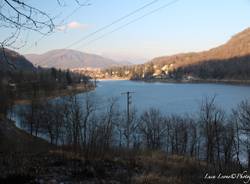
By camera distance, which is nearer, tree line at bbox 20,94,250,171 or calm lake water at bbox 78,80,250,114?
tree line at bbox 20,94,250,171

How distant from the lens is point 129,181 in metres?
6.14

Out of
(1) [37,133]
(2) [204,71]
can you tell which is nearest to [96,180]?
(1) [37,133]

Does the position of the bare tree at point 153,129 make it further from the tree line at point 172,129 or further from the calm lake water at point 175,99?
the calm lake water at point 175,99

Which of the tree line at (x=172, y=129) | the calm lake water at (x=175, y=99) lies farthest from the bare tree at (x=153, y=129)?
the calm lake water at (x=175, y=99)

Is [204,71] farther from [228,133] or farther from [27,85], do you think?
[228,133]

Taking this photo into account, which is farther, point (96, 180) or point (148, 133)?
point (148, 133)

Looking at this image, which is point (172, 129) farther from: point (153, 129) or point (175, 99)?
point (175, 99)

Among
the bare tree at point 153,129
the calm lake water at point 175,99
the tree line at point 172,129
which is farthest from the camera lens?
the calm lake water at point 175,99

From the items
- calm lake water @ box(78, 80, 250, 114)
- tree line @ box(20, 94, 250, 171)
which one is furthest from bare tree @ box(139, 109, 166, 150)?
calm lake water @ box(78, 80, 250, 114)

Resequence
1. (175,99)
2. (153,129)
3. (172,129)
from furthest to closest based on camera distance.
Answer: (175,99), (153,129), (172,129)

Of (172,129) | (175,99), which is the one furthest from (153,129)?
(175,99)

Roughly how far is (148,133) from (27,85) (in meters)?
52.7

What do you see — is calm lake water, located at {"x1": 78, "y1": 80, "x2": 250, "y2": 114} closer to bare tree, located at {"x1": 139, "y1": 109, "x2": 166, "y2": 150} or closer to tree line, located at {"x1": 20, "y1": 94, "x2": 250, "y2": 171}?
bare tree, located at {"x1": 139, "y1": 109, "x2": 166, "y2": 150}

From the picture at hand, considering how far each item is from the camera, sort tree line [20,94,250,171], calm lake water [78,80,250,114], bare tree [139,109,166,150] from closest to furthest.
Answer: tree line [20,94,250,171] → bare tree [139,109,166,150] → calm lake water [78,80,250,114]
